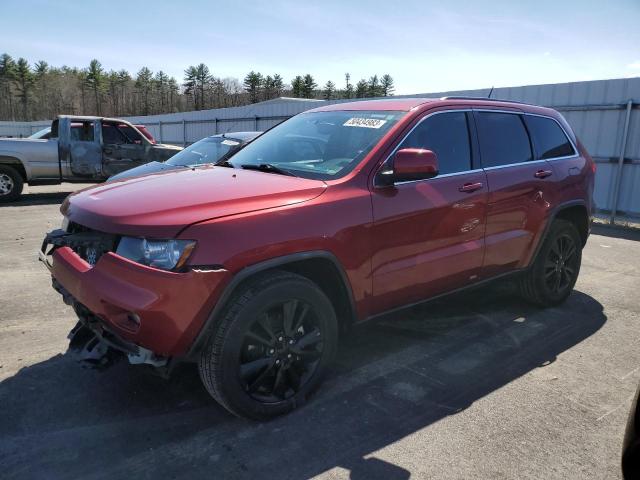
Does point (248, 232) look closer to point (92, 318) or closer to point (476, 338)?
point (92, 318)

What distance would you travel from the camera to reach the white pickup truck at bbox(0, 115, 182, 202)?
37.3 ft

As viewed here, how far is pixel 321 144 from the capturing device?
3.71m

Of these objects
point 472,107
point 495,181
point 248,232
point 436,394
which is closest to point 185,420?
point 248,232

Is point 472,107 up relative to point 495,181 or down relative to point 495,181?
up

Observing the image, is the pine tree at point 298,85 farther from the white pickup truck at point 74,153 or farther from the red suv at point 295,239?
the red suv at point 295,239

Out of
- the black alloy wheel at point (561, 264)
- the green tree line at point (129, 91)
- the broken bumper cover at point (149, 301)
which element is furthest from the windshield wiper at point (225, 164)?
the green tree line at point (129, 91)

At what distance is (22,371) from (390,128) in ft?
9.92

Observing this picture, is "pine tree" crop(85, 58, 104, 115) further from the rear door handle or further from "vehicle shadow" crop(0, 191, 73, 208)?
the rear door handle

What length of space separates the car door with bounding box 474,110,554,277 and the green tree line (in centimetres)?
9168

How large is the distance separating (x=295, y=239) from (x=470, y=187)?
64.9 inches

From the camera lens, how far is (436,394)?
3229 mm

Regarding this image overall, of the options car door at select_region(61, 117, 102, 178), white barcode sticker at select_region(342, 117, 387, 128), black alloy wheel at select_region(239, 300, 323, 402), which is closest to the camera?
black alloy wheel at select_region(239, 300, 323, 402)

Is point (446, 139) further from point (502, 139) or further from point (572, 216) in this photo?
point (572, 216)

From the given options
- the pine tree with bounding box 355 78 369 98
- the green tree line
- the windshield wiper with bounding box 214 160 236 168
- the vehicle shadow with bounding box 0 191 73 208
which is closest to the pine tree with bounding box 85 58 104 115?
the green tree line
